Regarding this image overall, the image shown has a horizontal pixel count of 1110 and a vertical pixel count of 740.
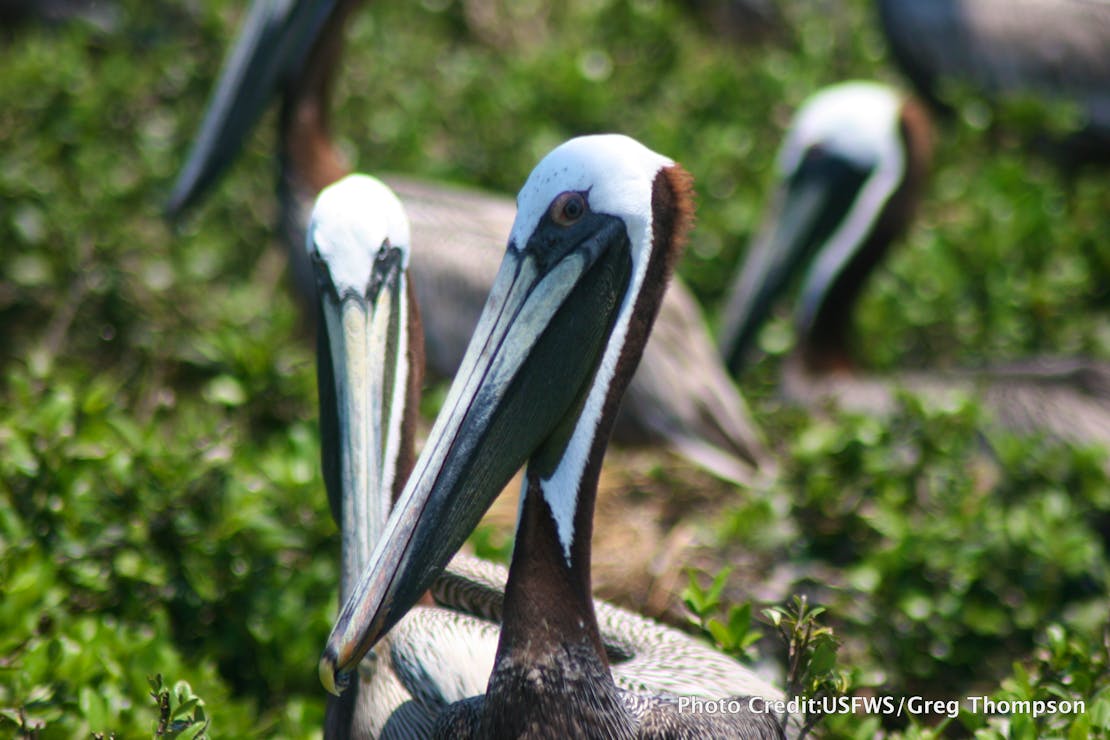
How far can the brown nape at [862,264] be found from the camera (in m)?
4.71

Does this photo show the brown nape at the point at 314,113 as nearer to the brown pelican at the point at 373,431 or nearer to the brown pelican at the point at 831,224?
the brown pelican at the point at 831,224

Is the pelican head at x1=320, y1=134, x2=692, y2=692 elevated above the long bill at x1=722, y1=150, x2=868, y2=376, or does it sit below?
above

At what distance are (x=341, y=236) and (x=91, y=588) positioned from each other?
105 centimetres

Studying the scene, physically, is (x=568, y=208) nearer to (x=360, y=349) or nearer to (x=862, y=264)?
(x=360, y=349)

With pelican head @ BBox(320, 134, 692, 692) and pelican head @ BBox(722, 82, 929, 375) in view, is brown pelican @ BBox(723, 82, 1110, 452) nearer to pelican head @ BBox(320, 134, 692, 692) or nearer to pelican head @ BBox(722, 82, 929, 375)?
pelican head @ BBox(722, 82, 929, 375)

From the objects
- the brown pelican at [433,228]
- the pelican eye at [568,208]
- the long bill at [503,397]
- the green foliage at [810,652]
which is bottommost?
the brown pelican at [433,228]

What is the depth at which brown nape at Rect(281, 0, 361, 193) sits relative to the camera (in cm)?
477

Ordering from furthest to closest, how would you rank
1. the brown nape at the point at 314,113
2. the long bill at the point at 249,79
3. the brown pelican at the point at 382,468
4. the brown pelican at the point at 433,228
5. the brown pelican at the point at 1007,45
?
the brown pelican at the point at 1007,45, the brown nape at the point at 314,113, the long bill at the point at 249,79, the brown pelican at the point at 433,228, the brown pelican at the point at 382,468

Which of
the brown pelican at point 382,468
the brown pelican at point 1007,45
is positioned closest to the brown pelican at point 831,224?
the brown pelican at point 1007,45

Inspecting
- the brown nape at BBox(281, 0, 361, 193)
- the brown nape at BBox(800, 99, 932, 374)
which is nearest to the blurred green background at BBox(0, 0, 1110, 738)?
the brown nape at BBox(800, 99, 932, 374)

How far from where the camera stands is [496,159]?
5.55 m

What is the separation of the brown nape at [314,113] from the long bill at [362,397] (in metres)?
2.34

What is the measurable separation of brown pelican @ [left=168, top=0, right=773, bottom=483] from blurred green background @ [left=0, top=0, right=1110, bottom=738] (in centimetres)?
21

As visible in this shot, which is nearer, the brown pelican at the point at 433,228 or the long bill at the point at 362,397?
the long bill at the point at 362,397
